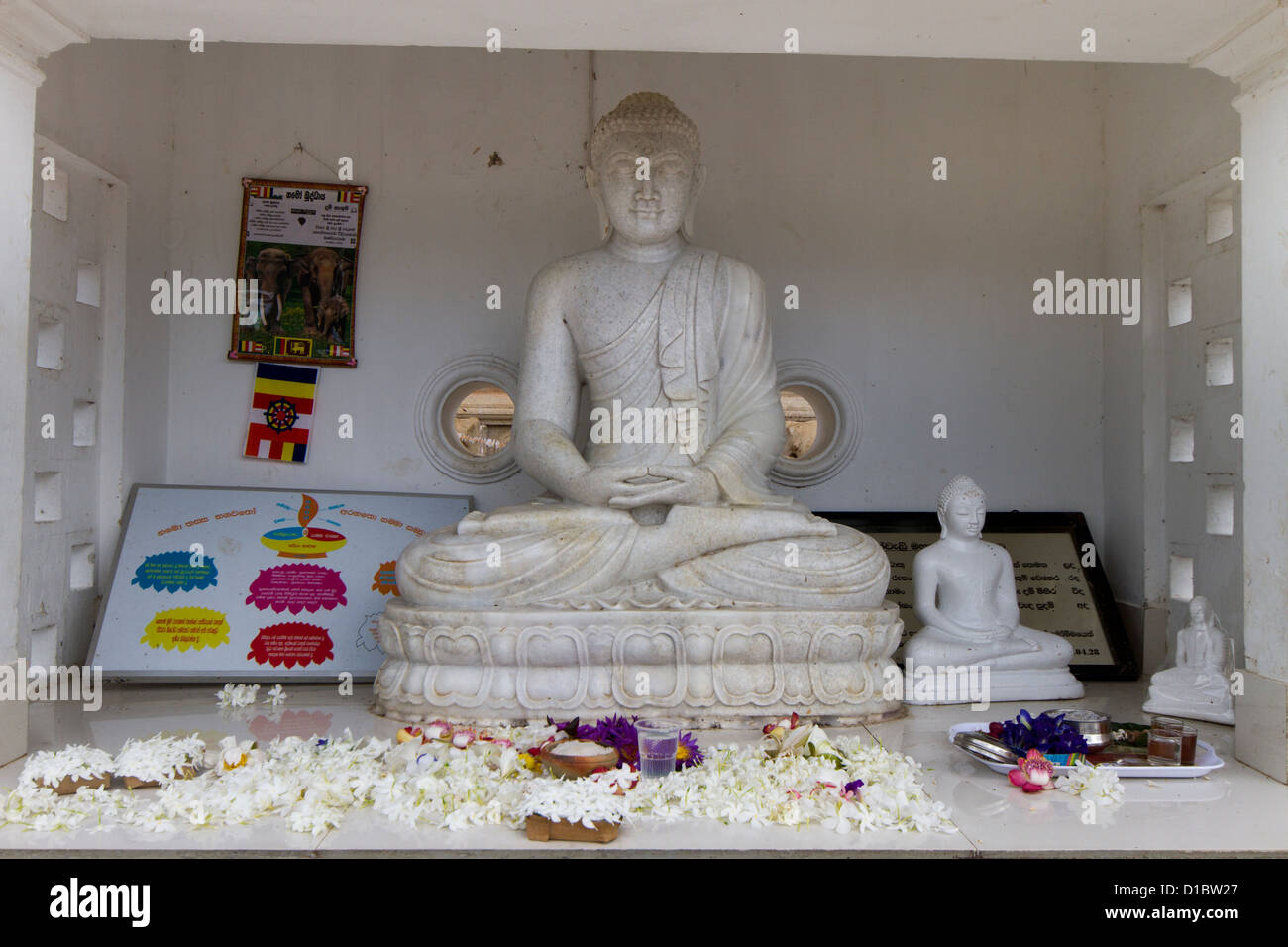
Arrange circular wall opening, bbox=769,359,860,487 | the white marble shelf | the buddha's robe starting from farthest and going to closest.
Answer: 1. circular wall opening, bbox=769,359,860,487
2. the buddha's robe
3. the white marble shelf

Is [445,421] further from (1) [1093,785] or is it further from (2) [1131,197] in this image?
(1) [1093,785]

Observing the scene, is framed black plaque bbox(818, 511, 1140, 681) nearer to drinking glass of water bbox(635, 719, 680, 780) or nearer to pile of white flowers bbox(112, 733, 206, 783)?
drinking glass of water bbox(635, 719, 680, 780)

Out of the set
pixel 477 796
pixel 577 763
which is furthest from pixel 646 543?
pixel 477 796

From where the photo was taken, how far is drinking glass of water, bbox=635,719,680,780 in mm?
3273

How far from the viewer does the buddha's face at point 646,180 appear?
4.86 meters

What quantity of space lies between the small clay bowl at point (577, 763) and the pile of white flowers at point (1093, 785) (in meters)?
1.26

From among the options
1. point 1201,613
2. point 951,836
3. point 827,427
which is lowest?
point 951,836

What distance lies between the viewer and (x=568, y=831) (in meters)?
2.78

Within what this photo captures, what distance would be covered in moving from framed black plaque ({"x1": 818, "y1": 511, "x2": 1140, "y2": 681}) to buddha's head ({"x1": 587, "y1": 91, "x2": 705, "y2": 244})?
5.84 feet

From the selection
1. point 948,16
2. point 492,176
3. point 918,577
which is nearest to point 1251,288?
point 948,16

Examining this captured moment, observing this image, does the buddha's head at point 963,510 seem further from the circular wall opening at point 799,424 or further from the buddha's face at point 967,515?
the circular wall opening at point 799,424

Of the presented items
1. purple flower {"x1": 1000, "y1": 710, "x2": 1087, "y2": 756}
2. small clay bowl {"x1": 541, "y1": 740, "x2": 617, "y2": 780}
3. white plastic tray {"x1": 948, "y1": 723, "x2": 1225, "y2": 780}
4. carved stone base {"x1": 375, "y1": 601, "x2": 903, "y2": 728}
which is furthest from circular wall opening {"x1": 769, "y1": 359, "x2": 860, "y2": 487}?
small clay bowl {"x1": 541, "y1": 740, "x2": 617, "y2": 780}

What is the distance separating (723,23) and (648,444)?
1767 millimetres
